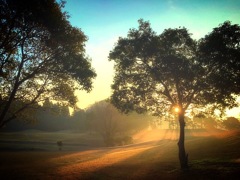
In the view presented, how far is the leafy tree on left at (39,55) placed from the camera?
1997cm

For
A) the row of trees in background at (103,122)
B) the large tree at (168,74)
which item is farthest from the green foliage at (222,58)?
the row of trees in background at (103,122)

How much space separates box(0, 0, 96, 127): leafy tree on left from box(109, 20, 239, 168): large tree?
15.3 feet

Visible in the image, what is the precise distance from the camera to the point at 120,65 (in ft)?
80.2

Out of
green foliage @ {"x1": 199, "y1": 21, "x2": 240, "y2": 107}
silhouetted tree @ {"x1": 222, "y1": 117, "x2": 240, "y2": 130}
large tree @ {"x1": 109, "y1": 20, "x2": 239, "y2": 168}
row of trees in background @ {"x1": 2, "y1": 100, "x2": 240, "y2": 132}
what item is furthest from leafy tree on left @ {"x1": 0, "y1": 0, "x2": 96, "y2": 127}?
silhouetted tree @ {"x1": 222, "y1": 117, "x2": 240, "y2": 130}

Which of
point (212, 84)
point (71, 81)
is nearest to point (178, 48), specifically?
point (212, 84)

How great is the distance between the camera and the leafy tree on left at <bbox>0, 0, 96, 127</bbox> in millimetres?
19969

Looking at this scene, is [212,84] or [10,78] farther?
[10,78]

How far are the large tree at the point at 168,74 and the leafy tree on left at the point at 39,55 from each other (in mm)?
4672

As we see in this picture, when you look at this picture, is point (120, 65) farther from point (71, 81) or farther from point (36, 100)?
point (36, 100)

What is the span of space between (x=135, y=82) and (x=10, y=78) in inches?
576

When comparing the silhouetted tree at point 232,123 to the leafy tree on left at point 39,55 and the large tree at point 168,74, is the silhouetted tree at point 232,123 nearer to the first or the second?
the large tree at point 168,74

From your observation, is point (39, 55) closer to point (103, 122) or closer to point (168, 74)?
point (168, 74)

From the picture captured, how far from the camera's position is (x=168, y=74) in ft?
72.1

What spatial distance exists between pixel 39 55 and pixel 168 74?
14800 millimetres
